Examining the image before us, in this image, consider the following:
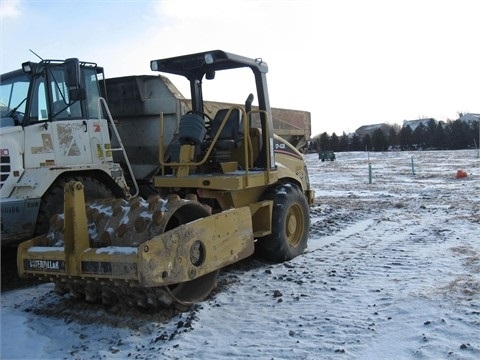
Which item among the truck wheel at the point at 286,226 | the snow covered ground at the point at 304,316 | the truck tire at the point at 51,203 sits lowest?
the snow covered ground at the point at 304,316

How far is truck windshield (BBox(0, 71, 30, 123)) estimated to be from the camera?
259 inches

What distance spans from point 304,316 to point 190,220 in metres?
1.49

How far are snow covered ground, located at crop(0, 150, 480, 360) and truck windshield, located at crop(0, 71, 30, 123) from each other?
2.25 m

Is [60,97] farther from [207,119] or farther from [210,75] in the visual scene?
[210,75]

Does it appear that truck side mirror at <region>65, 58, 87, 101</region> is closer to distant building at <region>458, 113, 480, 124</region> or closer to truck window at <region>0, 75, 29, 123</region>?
truck window at <region>0, 75, 29, 123</region>

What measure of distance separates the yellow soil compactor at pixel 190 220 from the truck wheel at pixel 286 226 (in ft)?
0.05

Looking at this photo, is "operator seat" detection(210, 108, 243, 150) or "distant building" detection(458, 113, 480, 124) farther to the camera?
"distant building" detection(458, 113, 480, 124)

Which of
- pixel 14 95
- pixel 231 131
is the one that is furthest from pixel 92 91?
pixel 231 131

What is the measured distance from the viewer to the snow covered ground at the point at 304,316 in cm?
412

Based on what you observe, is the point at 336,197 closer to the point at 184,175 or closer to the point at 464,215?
the point at 464,215

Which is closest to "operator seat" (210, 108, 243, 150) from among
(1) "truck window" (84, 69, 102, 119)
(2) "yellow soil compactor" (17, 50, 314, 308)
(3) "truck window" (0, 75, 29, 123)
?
(2) "yellow soil compactor" (17, 50, 314, 308)

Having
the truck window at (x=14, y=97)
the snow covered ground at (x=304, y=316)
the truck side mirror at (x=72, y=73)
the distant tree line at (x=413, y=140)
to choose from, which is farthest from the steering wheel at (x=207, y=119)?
the distant tree line at (x=413, y=140)

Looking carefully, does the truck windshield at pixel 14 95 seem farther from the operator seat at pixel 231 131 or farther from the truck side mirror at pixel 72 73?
the operator seat at pixel 231 131

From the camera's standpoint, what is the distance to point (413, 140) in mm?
69312
